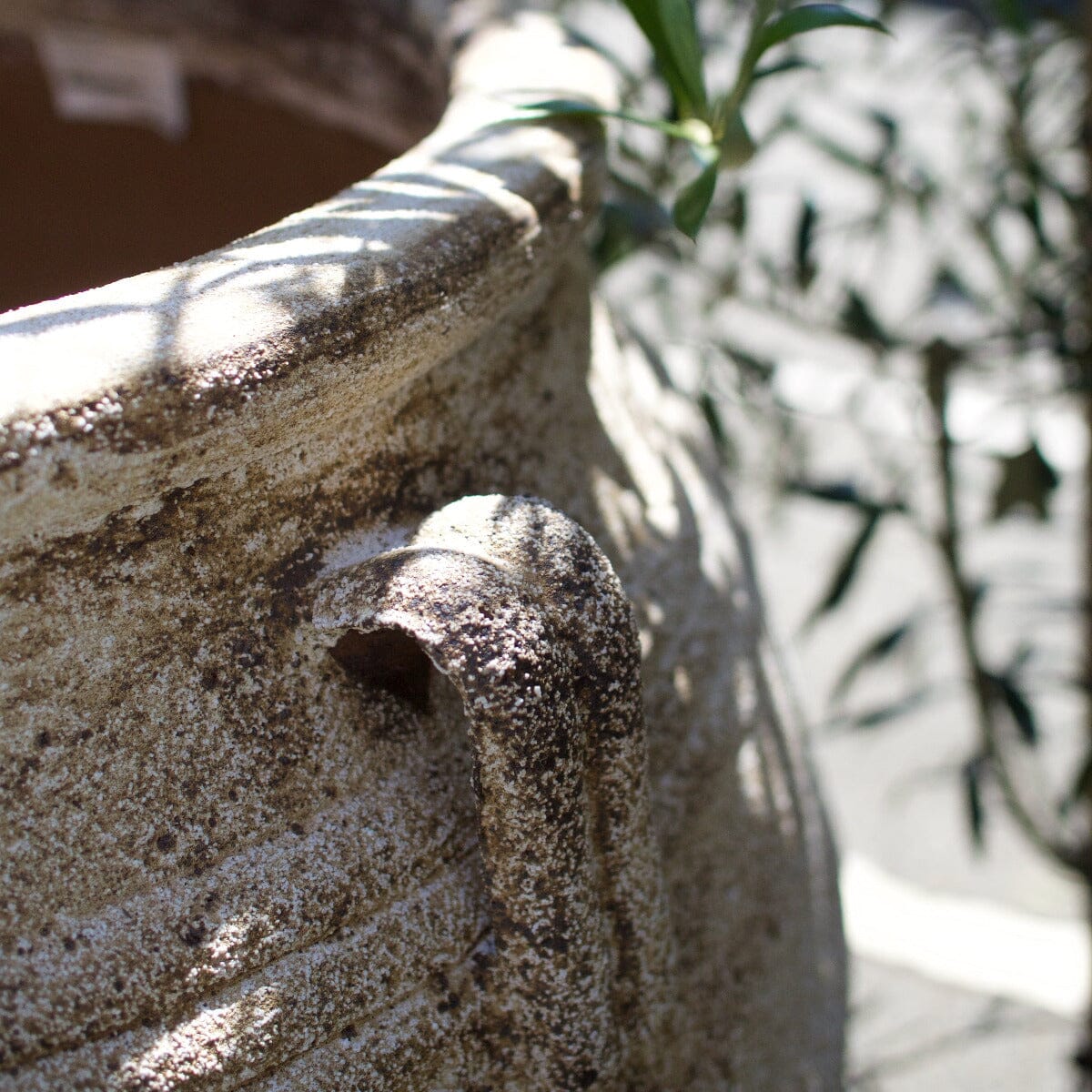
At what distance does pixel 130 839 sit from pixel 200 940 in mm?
58

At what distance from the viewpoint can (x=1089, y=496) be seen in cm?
173

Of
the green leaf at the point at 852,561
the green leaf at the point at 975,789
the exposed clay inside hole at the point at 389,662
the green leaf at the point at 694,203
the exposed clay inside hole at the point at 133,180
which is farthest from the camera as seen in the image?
the green leaf at the point at 975,789

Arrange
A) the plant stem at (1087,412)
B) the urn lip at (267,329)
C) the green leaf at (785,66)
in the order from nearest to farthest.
→ the urn lip at (267,329)
the green leaf at (785,66)
the plant stem at (1087,412)

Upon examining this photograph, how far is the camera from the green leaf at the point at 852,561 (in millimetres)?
1624

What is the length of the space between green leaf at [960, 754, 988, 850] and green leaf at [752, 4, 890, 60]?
1.18 meters

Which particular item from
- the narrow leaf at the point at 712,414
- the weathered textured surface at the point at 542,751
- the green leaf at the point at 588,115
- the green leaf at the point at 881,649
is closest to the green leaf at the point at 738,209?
the narrow leaf at the point at 712,414

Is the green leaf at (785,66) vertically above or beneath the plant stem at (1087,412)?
above

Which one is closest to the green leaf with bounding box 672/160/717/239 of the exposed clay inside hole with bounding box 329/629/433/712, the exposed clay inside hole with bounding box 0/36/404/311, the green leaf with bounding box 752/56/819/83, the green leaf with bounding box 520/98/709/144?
the green leaf with bounding box 520/98/709/144

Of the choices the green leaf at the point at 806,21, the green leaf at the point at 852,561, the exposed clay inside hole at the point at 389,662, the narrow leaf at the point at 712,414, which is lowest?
the green leaf at the point at 852,561

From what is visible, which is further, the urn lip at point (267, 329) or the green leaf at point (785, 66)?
the green leaf at point (785, 66)

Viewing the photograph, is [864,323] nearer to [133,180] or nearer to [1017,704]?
[1017,704]

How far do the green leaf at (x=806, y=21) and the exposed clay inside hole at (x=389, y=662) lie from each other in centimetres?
44

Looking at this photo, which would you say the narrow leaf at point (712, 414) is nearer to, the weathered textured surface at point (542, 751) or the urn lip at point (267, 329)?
the urn lip at point (267, 329)

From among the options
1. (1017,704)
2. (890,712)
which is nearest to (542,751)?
(1017,704)
